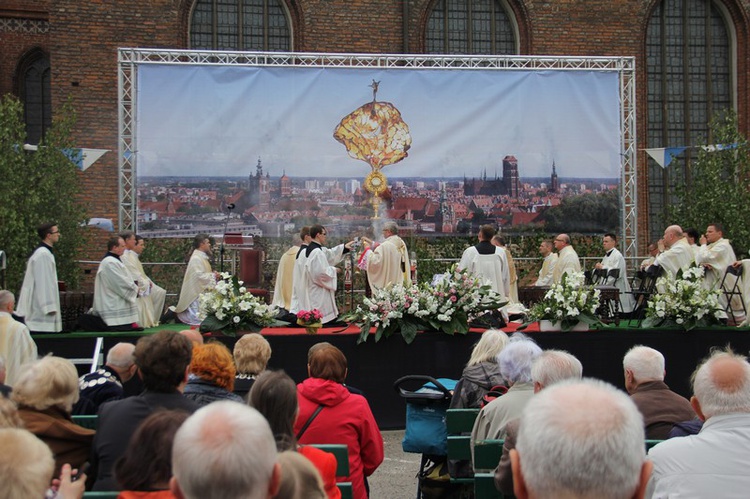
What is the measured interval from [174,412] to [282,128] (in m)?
14.4

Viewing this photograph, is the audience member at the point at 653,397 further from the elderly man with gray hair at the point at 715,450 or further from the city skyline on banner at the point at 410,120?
the city skyline on banner at the point at 410,120

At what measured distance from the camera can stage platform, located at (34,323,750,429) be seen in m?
11.4

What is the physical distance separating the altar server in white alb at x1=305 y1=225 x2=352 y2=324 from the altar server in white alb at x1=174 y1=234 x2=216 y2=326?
160 centimetres

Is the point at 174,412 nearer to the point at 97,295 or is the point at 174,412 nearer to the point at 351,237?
the point at 97,295

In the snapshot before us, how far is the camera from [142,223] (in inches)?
666

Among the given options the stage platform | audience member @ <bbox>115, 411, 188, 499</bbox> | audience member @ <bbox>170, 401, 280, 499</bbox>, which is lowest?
the stage platform

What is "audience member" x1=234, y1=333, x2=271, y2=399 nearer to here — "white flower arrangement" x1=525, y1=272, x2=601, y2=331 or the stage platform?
the stage platform

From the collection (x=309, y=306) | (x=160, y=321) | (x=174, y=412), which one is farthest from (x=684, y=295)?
(x=174, y=412)

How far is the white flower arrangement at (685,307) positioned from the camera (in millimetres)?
12055

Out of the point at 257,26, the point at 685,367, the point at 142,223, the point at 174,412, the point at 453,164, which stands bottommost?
the point at 685,367

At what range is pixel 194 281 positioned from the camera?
1542 cm

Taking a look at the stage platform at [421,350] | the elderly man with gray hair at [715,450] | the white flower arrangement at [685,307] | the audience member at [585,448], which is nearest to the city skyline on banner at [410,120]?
the stage platform at [421,350]

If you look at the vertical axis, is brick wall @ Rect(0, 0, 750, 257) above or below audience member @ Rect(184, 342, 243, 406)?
above

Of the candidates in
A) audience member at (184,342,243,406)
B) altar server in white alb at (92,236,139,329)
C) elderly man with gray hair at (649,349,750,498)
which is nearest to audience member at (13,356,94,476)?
audience member at (184,342,243,406)
